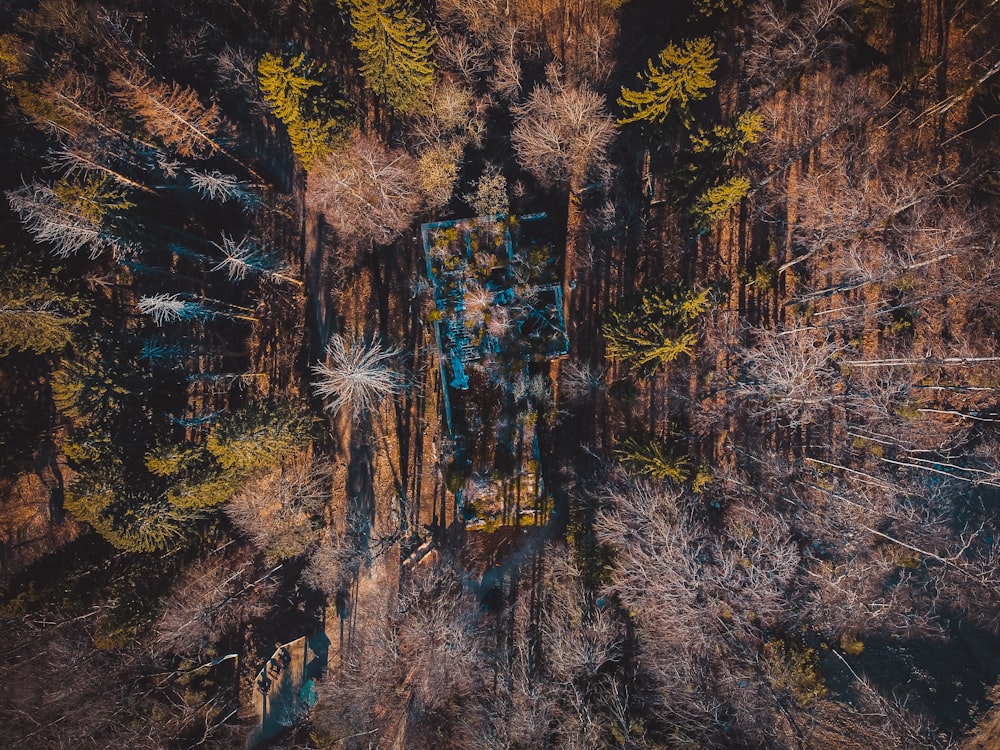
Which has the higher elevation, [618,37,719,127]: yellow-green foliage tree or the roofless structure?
[618,37,719,127]: yellow-green foliage tree

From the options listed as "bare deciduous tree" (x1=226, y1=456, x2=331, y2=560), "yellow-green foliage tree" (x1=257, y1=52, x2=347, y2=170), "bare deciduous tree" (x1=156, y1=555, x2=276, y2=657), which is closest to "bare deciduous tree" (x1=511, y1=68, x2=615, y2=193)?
"yellow-green foliage tree" (x1=257, y1=52, x2=347, y2=170)

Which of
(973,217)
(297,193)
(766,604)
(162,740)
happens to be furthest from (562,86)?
(162,740)

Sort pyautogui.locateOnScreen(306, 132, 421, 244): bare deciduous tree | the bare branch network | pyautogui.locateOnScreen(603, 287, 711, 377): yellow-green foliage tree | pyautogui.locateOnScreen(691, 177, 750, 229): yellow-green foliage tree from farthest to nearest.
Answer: pyautogui.locateOnScreen(306, 132, 421, 244): bare deciduous tree < the bare branch network < pyautogui.locateOnScreen(603, 287, 711, 377): yellow-green foliage tree < pyautogui.locateOnScreen(691, 177, 750, 229): yellow-green foliage tree

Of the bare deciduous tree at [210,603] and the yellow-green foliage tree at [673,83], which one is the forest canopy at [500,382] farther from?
the yellow-green foliage tree at [673,83]

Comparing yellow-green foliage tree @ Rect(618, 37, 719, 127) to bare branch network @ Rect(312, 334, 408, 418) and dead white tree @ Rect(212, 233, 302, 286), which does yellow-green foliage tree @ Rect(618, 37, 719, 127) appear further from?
dead white tree @ Rect(212, 233, 302, 286)

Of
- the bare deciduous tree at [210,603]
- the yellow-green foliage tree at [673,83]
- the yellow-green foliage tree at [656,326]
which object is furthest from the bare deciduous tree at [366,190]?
the bare deciduous tree at [210,603]

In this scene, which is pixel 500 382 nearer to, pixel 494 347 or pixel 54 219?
pixel 494 347

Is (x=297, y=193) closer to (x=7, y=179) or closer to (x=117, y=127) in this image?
(x=117, y=127)
